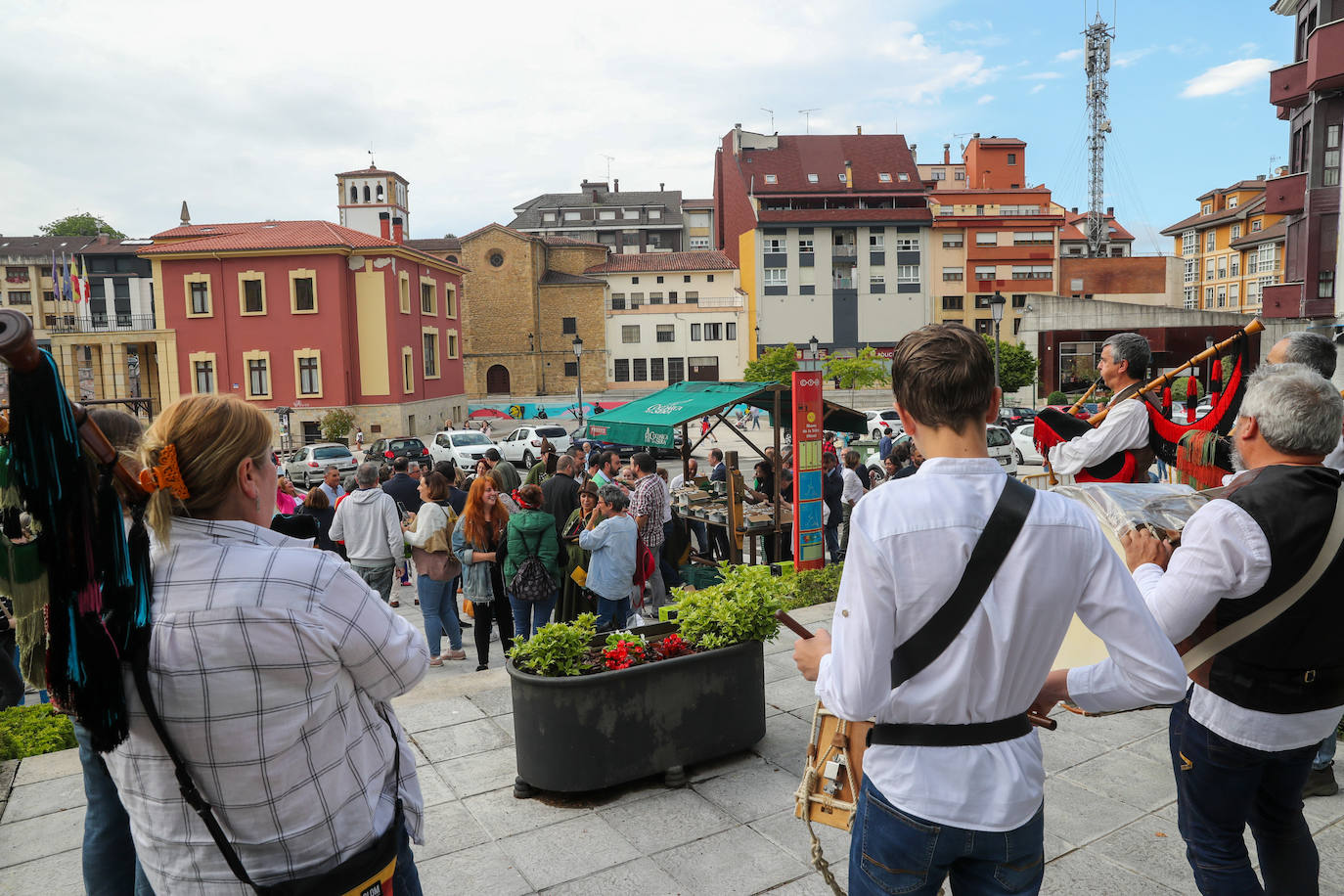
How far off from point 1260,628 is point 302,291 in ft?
133

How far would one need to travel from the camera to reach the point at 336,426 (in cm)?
3697

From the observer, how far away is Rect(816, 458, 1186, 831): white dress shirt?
1719 mm

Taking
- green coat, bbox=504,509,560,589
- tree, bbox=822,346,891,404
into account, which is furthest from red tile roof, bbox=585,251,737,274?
green coat, bbox=504,509,560,589

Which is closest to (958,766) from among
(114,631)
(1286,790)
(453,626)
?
(1286,790)

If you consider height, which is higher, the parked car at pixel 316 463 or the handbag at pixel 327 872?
the handbag at pixel 327 872

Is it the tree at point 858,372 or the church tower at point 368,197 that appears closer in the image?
the tree at point 858,372

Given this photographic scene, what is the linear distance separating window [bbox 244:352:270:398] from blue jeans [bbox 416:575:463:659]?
34.3 meters

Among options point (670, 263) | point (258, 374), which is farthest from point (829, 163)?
point (258, 374)

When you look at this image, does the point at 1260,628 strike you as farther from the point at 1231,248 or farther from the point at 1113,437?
the point at 1231,248

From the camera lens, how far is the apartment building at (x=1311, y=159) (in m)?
23.4

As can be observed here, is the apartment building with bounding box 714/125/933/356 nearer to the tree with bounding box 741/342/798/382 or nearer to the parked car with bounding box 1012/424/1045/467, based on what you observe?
the tree with bounding box 741/342/798/382

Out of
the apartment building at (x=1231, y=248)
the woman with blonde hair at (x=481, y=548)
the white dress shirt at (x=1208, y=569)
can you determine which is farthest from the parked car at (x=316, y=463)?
the apartment building at (x=1231, y=248)

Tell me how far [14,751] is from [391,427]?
113 ft

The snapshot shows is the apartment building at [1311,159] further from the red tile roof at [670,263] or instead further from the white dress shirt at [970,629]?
the red tile roof at [670,263]
